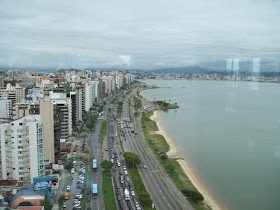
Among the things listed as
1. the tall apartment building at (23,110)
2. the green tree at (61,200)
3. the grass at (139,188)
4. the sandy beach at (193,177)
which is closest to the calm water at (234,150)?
the sandy beach at (193,177)

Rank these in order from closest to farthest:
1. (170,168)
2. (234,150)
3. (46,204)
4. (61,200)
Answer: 1. (46,204)
2. (61,200)
3. (170,168)
4. (234,150)

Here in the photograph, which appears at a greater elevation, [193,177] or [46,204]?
[46,204]

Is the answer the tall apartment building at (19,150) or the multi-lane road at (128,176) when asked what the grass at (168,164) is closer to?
the multi-lane road at (128,176)

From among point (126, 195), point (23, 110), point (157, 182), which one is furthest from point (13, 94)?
point (126, 195)

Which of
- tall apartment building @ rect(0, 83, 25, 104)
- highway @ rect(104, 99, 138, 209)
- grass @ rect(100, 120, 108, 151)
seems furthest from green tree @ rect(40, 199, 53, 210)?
tall apartment building @ rect(0, 83, 25, 104)

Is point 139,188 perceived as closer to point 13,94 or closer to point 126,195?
point 126,195

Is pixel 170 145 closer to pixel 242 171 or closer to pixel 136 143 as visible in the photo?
pixel 136 143
